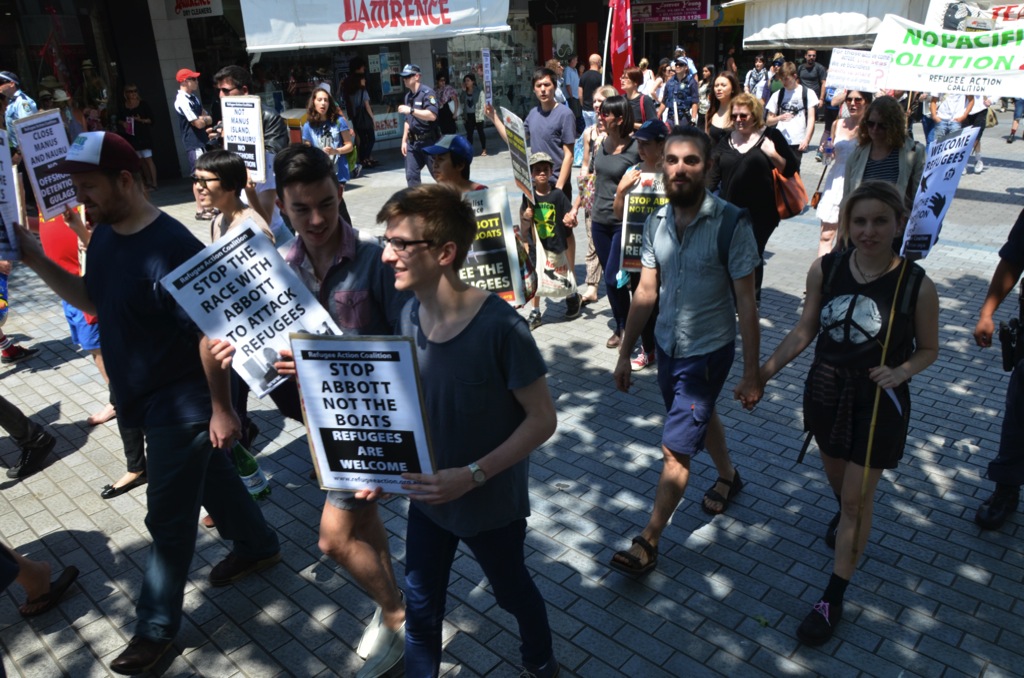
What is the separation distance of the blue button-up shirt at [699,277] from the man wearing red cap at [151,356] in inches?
79.8

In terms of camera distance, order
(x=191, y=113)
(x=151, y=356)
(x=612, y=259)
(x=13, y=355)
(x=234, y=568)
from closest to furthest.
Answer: (x=151, y=356), (x=234, y=568), (x=612, y=259), (x=13, y=355), (x=191, y=113)

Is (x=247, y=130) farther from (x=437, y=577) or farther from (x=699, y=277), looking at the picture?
(x=437, y=577)

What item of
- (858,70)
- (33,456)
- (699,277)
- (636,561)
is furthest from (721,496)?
(858,70)

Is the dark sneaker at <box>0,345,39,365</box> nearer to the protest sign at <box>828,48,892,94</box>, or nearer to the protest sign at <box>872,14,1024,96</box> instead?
the protest sign at <box>872,14,1024,96</box>

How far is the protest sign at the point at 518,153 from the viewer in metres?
6.18

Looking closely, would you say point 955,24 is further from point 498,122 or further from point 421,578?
point 421,578

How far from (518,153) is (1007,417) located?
12.4 feet

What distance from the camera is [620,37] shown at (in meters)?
11.1

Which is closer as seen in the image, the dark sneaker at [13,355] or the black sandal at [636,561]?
the black sandal at [636,561]

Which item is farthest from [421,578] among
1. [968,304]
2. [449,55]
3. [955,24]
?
[449,55]

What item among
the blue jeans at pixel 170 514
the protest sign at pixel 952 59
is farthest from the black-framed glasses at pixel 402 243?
the protest sign at pixel 952 59

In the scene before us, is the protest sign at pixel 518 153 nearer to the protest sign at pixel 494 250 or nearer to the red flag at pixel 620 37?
the protest sign at pixel 494 250

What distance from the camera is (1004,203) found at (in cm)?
1142

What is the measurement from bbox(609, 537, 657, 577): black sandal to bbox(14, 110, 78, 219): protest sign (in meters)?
3.90
